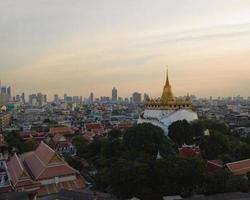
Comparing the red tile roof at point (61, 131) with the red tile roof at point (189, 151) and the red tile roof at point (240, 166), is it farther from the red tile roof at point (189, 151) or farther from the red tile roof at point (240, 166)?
the red tile roof at point (240, 166)

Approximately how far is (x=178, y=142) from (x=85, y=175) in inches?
330

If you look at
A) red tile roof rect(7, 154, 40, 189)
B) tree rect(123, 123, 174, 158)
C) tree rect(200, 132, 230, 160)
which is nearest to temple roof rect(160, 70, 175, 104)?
tree rect(200, 132, 230, 160)

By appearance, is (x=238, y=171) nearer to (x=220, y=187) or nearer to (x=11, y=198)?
(x=220, y=187)

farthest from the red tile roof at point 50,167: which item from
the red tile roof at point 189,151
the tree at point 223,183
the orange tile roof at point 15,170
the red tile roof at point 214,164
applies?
the tree at point 223,183

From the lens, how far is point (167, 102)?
39375 mm

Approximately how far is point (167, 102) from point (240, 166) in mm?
15724

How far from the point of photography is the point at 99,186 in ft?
73.9

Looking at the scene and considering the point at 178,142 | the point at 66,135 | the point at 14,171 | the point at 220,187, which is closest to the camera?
the point at 220,187

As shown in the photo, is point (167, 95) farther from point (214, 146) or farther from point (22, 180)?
point (22, 180)

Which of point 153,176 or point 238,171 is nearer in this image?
point 153,176

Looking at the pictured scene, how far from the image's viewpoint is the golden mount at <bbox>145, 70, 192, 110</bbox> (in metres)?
38.8

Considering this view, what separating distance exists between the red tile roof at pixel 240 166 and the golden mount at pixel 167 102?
1405 centimetres

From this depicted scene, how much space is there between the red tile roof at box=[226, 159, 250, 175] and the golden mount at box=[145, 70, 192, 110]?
14.1 meters

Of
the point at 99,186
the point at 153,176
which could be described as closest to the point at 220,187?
the point at 153,176
